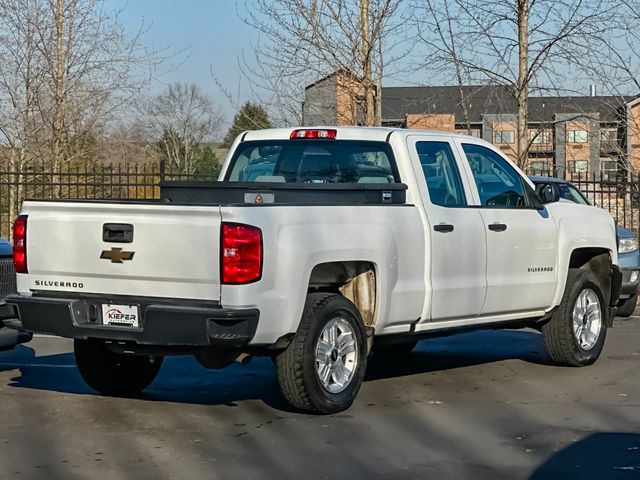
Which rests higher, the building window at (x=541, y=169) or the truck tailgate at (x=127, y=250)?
the building window at (x=541, y=169)

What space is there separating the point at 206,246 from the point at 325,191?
156 cm

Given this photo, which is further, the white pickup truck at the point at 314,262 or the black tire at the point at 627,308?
the black tire at the point at 627,308

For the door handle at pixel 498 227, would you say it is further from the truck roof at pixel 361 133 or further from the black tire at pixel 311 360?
the black tire at pixel 311 360

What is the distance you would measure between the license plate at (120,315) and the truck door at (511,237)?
3.04m

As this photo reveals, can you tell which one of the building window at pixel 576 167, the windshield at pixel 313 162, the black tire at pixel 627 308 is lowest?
the black tire at pixel 627 308

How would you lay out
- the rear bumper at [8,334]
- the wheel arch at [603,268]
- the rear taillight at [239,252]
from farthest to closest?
1. the wheel arch at [603,268]
2. the rear bumper at [8,334]
3. the rear taillight at [239,252]

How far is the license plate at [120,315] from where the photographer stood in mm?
7227

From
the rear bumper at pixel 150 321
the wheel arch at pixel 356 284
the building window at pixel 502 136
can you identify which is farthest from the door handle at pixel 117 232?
the building window at pixel 502 136

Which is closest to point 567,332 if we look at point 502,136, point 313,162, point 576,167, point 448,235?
point 448,235

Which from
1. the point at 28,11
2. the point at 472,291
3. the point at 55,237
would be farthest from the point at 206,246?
the point at 28,11

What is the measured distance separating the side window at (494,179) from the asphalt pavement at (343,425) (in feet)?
4.83

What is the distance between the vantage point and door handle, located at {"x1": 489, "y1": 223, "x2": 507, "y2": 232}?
29.4ft

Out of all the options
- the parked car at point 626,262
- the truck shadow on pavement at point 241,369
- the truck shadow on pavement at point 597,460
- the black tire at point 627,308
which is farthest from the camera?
the black tire at point 627,308

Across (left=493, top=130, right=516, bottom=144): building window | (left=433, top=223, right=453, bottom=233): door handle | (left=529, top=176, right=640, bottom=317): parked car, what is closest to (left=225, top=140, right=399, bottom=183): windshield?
(left=433, top=223, right=453, bottom=233): door handle
